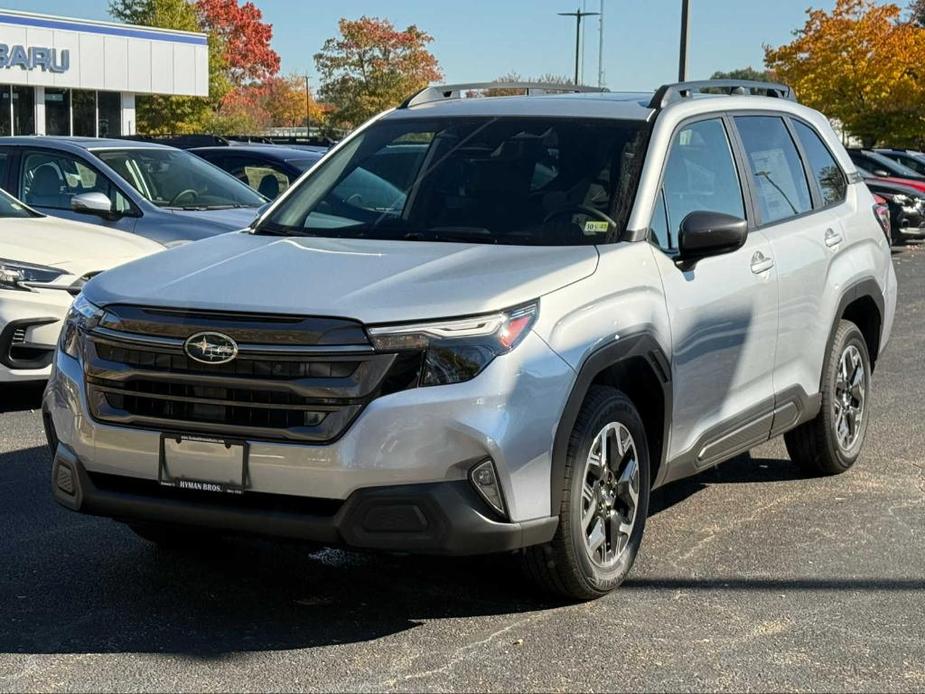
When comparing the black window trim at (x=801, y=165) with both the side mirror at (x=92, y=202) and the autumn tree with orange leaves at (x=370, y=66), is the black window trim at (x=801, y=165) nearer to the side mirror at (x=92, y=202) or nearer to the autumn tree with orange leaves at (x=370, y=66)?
the side mirror at (x=92, y=202)

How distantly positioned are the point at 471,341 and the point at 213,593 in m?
1.47

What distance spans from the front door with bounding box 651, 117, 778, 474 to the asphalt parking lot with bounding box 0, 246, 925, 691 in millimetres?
484

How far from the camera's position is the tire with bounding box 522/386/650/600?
181 inches

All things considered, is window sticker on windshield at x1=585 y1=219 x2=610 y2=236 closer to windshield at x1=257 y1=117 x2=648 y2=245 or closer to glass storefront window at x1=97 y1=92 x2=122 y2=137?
windshield at x1=257 y1=117 x2=648 y2=245

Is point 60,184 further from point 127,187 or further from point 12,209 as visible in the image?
point 12,209

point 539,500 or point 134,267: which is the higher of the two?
point 134,267

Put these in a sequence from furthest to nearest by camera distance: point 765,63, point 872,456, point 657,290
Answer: point 765,63 → point 872,456 → point 657,290

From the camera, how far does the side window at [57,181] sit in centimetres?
1124

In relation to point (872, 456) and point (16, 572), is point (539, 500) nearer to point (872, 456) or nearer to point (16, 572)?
point (16, 572)

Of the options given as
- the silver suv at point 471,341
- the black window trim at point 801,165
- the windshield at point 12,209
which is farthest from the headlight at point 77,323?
the windshield at point 12,209

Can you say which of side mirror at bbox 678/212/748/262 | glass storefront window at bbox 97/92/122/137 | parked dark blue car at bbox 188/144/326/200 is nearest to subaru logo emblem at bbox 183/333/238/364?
side mirror at bbox 678/212/748/262

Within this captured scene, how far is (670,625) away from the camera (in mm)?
4730

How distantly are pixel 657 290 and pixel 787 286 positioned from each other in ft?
3.78

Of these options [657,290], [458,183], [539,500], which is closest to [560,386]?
[539,500]
